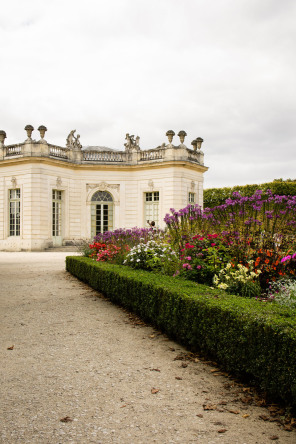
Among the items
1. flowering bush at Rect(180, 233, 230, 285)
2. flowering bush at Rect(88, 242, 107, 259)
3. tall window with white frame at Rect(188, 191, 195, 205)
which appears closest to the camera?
flowering bush at Rect(180, 233, 230, 285)

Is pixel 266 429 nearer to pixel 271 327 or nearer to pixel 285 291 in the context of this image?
pixel 271 327

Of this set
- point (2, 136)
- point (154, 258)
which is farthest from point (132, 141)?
point (154, 258)

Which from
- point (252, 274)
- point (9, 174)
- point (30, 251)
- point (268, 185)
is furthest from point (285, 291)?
point (268, 185)

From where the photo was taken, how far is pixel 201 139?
875 inches

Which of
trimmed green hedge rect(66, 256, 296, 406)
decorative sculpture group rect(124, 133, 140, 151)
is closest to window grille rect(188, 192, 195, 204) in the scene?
decorative sculpture group rect(124, 133, 140, 151)

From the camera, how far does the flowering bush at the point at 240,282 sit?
202 inches

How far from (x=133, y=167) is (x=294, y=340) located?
1872cm

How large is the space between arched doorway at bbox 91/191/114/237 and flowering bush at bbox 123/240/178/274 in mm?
13499

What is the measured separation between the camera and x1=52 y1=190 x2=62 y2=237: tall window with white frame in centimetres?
2022

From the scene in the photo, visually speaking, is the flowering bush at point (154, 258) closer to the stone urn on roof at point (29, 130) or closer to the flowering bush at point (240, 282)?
the flowering bush at point (240, 282)

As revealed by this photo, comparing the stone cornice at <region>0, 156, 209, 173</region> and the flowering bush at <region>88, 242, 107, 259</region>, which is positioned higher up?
the stone cornice at <region>0, 156, 209, 173</region>

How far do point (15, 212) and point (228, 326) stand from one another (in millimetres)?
18233

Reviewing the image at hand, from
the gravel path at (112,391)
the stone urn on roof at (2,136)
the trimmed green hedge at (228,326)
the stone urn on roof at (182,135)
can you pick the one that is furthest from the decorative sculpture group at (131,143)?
the gravel path at (112,391)

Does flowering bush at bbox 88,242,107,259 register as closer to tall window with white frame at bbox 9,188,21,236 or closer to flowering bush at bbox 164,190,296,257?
flowering bush at bbox 164,190,296,257
